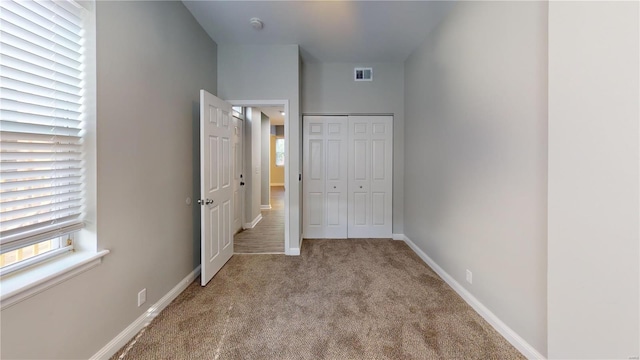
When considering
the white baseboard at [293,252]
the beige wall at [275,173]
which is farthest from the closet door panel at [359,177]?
the beige wall at [275,173]

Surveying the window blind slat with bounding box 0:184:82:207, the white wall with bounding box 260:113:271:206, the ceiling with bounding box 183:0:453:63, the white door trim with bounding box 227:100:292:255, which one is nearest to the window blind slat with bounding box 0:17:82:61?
the window blind slat with bounding box 0:184:82:207

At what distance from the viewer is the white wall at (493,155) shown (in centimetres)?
145

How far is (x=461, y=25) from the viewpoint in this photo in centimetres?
218

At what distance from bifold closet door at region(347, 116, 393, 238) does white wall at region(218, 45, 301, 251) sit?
123cm

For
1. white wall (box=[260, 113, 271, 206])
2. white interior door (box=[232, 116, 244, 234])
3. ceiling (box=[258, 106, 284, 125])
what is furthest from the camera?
white wall (box=[260, 113, 271, 206])

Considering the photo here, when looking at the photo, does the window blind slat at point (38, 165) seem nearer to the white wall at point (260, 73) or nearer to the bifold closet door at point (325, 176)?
the white wall at point (260, 73)

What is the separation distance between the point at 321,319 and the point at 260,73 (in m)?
2.95

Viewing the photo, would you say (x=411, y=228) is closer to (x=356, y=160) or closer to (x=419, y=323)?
(x=356, y=160)

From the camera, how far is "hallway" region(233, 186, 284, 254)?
3438mm

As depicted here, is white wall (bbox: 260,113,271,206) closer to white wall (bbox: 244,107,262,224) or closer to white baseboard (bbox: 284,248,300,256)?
white wall (bbox: 244,107,262,224)

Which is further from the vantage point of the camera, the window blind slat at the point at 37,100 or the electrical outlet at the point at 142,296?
the electrical outlet at the point at 142,296

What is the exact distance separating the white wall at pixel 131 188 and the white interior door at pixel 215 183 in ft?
0.62

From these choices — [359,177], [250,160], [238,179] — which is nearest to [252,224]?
[238,179]

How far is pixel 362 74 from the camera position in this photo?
3.75 m
